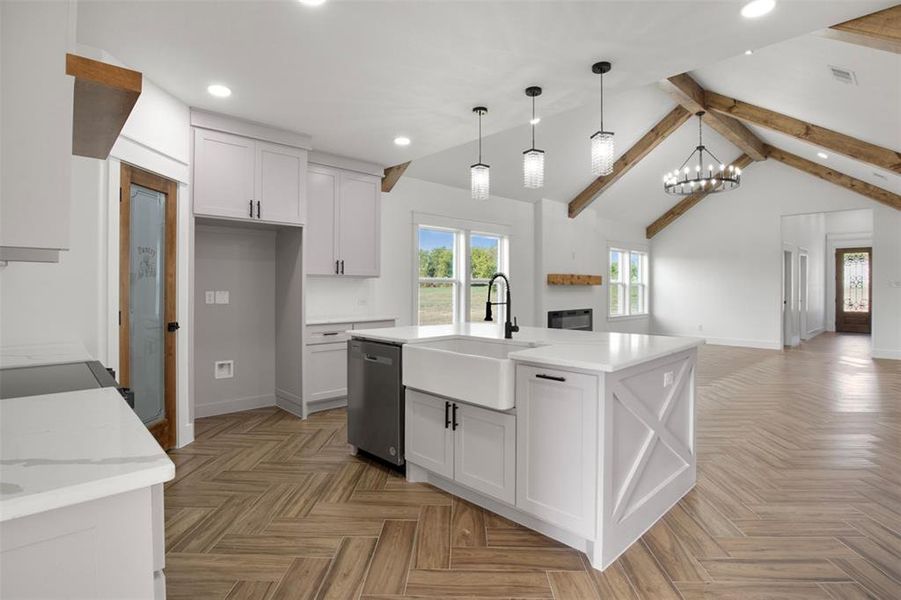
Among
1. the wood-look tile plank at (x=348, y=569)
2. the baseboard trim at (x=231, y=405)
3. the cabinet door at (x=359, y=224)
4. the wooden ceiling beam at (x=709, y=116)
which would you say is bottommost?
the wood-look tile plank at (x=348, y=569)

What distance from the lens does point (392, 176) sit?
5.19 meters

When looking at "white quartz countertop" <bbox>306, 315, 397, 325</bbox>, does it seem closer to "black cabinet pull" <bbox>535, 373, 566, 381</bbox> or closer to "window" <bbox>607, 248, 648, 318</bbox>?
"black cabinet pull" <bbox>535, 373, 566, 381</bbox>

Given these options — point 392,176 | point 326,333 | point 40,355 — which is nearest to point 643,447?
point 40,355

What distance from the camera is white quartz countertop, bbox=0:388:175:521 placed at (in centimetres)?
62

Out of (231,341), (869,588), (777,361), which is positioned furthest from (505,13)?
(777,361)

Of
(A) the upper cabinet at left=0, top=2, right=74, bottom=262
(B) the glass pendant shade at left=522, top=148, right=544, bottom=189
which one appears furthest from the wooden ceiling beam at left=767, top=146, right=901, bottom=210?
(A) the upper cabinet at left=0, top=2, right=74, bottom=262

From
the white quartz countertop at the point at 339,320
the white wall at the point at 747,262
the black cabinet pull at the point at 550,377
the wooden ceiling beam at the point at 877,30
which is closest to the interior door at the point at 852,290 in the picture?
the white wall at the point at 747,262

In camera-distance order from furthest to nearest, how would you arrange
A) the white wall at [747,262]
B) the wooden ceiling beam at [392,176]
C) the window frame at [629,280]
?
the window frame at [629,280] < the white wall at [747,262] < the wooden ceiling beam at [392,176]

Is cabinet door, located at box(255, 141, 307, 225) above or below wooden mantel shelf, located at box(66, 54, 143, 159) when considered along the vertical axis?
above

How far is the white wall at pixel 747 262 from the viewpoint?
7430 millimetres

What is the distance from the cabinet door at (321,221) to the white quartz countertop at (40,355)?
236 cm

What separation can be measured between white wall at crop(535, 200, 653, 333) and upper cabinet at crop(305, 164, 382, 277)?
326 centimetres

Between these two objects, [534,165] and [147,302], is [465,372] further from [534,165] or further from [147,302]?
[147,302]

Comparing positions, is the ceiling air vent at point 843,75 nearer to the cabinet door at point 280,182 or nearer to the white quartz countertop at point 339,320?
the white quartz countertop at point 339,320
